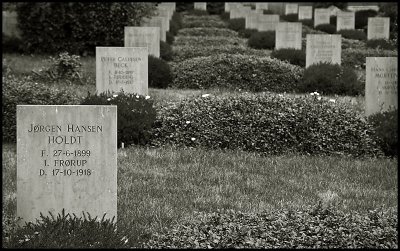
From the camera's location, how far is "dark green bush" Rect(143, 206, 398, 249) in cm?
548

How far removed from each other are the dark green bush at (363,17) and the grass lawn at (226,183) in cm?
2642

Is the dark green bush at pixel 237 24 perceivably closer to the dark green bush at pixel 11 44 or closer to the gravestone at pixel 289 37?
the gravestone at pixel 289 37

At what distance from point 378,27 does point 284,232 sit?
71.2 feet

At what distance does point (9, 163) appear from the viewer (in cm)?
895

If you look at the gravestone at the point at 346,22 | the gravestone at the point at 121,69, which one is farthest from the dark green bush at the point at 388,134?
the gravestone at the point at 346,22

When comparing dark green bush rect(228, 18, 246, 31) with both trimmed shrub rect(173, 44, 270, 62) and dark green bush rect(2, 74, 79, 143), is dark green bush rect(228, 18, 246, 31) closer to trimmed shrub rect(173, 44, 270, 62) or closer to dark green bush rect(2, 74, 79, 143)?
trimmed shrub rect(173, 44, 270, 62)

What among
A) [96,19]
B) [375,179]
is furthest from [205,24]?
[375,179]

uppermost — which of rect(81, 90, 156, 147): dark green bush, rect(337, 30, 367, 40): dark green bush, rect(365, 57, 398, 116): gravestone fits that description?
rect(337, 30, 367, 40): dark green bush

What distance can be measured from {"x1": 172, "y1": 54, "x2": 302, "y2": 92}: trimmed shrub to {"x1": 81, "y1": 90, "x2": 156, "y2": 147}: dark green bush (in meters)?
Result: 4.19

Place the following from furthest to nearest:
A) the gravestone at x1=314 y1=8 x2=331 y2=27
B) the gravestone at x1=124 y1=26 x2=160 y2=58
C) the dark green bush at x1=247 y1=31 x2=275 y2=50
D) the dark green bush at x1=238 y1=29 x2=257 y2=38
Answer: the gravestone at x1=314 y1=8 x2=331 y2=27 < the dark green bush at x1=238 y1=29 x2=257 y2=38 < the dark green bush at x1=247 y1=31 x2=275 y2=50 < the gravestone at x1=124 y1=26 x2=160 y2=58

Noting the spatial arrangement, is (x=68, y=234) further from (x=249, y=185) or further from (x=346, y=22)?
(x=346, y=22)

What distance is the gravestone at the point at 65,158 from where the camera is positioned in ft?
19.1

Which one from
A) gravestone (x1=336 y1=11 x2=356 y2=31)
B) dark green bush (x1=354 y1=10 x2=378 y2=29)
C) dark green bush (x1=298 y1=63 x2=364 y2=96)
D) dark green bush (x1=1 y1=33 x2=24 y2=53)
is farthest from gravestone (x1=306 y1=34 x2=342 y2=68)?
dark green bush (x1=354 y1=10 x2=378 y2=29)

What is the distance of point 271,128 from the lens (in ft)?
32.9
